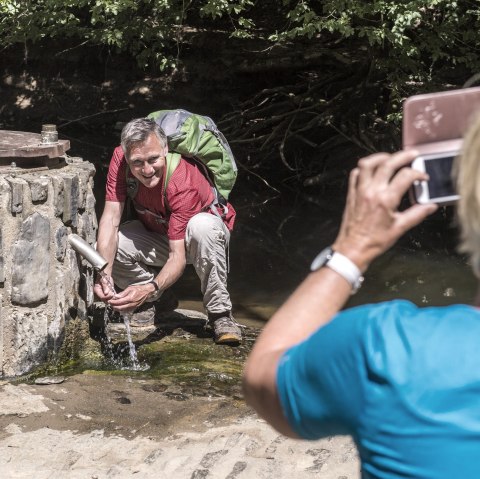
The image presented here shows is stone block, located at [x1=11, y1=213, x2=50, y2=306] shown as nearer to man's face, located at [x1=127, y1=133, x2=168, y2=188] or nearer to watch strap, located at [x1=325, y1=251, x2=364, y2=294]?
man's face, located at [x1=127, y1=133, x2=168, y2=188]

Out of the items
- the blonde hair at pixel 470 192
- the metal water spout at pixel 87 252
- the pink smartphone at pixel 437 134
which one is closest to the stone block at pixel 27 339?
the metal water spout at pixel 87 252

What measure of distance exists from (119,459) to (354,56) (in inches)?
251

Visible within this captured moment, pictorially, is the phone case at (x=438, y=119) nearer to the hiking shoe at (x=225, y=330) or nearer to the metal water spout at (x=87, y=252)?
the metal water spout at (x=87, y=252)

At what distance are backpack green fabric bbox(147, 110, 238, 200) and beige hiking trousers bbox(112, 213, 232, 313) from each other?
0.27m

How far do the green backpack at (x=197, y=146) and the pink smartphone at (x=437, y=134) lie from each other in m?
3.76

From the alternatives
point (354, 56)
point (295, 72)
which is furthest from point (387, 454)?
point (295, 72)

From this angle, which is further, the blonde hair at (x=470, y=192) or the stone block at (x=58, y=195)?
the stone block at (x=58, y=195)

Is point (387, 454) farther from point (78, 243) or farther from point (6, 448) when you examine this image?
point (78, 243)

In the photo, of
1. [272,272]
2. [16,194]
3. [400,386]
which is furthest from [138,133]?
[400,386]

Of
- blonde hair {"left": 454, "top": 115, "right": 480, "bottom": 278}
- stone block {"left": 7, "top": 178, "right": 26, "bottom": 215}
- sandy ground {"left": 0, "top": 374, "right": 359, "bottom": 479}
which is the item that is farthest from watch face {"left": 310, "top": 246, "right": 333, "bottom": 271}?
stone block {"left": 7, "top": 178, "right": 26, "bottom": 215}

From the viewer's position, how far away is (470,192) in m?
1.19

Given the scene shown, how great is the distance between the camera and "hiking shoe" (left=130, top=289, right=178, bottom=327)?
5699mm

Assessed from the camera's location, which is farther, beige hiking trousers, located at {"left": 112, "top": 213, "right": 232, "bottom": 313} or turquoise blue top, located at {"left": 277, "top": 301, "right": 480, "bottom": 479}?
beige hiking trousers, located at {"left": 112, "top": 213, "right": 232, "bottom": 313}

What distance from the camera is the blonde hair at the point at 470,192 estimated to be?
1.19 m
